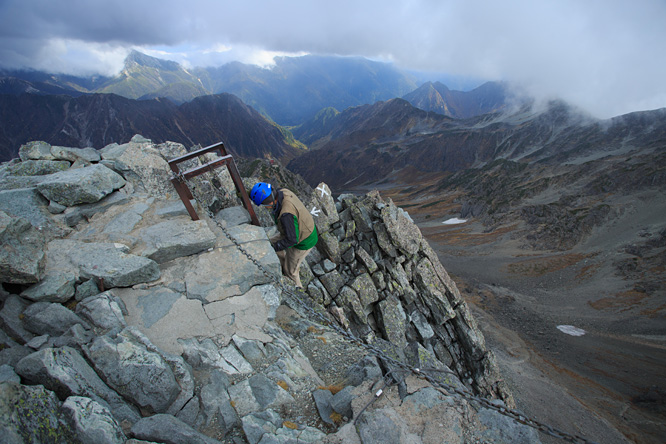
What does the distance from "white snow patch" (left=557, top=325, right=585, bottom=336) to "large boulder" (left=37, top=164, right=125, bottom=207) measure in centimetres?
4764

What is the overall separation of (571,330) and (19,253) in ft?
163

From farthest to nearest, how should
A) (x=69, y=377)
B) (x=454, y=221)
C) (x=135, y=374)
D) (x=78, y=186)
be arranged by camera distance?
(x=454, y=221)
(x=78, y=186)
(x=135, y=374)
(x=69, y=377)

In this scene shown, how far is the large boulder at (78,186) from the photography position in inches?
312

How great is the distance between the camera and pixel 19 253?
213 inches

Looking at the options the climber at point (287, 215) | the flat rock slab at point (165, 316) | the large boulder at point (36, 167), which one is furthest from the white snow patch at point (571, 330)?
the large boulder at point (36, 167)

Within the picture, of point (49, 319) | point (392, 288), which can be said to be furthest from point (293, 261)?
point (392, 288)

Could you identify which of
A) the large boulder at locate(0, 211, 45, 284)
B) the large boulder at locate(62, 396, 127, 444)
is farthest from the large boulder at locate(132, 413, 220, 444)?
the large boulder at locate(0, 211, 45, 284)

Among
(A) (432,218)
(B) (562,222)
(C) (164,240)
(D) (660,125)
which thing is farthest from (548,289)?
(D) (660,125)

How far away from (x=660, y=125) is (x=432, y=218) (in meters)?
117

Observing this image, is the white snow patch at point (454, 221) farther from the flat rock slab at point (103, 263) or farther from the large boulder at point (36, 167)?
the flat rock slab at point (103, 263)

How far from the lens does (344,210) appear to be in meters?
16.0

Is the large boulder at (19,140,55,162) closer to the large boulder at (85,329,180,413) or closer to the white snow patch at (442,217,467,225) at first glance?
the large boulder at (85,329,180,413)

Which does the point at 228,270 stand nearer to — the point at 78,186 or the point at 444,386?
the point at 78,186

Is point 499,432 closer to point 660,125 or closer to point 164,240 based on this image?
point 164,240
